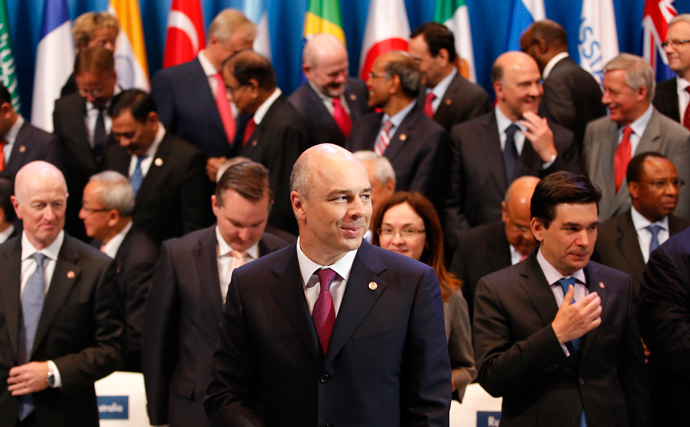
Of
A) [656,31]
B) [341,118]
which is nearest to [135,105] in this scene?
→ [341,118]

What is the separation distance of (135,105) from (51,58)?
1932mm

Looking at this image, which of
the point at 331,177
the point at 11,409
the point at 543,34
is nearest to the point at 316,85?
the point at 543,34

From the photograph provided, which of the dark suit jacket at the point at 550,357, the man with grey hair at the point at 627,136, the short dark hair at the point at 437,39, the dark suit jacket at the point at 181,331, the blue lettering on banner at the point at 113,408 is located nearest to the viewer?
the dark suit jacket at the point at 550,357

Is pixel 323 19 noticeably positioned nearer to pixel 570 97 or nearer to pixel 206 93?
pixel 206 93

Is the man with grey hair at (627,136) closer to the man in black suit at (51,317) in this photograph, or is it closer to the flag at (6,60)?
the man in black suit at (51,317)

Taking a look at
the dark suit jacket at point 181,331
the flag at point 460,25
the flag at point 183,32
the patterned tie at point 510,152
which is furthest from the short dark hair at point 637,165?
the flag at point 183,32

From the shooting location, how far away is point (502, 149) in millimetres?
5430

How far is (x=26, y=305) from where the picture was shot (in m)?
3.85

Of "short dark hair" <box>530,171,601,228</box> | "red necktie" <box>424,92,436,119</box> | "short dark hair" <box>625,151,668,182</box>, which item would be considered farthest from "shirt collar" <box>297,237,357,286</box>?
"red necktie" <box>424,92,436,119</box>

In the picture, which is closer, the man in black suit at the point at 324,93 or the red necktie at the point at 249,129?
the red necktie at the point at 249,129

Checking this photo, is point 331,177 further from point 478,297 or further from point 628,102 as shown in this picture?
point 628,102

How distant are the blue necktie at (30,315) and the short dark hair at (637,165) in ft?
10.2

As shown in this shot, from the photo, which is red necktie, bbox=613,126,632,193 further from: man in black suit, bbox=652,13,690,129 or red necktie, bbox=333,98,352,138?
red necktie, bbox=333,98,352,138

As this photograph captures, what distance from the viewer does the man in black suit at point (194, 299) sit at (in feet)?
12.7
